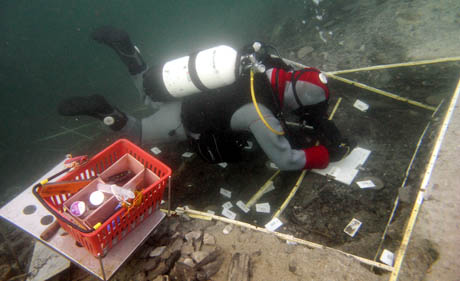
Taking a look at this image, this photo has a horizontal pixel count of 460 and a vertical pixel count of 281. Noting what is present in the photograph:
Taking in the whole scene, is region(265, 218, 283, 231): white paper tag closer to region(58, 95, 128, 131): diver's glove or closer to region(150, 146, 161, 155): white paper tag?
region(150, 146, 161, 155): white paper tag

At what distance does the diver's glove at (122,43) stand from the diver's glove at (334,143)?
136 inches

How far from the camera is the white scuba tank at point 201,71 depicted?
2721mm

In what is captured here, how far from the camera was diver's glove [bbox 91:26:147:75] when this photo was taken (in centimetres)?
420

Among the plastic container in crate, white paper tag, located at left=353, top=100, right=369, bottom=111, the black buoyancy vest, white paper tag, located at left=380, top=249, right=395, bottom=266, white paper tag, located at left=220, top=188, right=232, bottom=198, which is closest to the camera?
the plastic container in crate

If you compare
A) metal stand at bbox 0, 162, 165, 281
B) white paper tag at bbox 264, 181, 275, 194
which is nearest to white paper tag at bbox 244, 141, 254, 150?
white paper tag at bbox 264, 181, 275, 194

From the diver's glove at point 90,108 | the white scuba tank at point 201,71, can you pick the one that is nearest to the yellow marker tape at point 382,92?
the white scuba tank at point 201,71

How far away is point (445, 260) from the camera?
6.42 feet

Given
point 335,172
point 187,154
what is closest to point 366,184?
point 335,172

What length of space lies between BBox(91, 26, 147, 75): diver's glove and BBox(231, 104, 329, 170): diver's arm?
2.65 m

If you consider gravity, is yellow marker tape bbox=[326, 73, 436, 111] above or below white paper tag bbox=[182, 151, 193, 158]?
above

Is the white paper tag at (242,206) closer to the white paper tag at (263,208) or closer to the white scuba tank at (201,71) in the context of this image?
the white paper tag at (263,208)

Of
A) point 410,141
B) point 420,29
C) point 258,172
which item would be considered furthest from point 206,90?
point 420,29

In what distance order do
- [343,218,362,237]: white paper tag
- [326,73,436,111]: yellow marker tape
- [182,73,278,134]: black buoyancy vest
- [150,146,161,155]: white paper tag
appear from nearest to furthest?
1. [343,218,362,237]: white paper tag
2. [182,73,278,134]: black buoyancy vest
3. [326,73,436,111]: yellow marker tape
4. [150,146,161,155]: white paper tag

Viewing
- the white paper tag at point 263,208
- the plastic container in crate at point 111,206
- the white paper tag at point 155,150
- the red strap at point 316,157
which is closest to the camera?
the plastic container in crate at point 111,206
